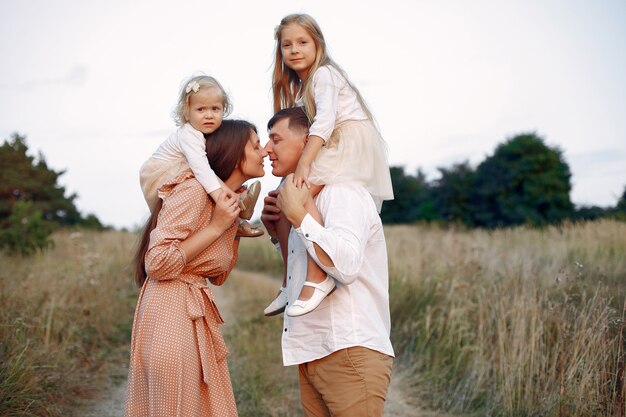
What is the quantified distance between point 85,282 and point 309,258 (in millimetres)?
6773

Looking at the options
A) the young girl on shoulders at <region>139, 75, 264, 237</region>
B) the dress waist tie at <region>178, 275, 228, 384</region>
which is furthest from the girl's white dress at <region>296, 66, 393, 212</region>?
the dress waist tie at <region>178, 275, 228, 384</region>

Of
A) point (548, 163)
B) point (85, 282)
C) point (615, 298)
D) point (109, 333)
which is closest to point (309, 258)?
point (615, 298)

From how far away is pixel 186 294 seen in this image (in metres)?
3.12

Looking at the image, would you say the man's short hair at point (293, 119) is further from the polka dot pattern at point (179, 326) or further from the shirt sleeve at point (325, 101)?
the polka dot pattern at point (179, 326)

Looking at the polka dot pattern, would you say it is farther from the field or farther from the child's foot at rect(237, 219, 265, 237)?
the field

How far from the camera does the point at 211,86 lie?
12.1 feet

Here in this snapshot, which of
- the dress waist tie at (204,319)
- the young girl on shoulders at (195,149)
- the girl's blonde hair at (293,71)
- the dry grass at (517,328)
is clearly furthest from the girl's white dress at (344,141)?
the dry grass at (517,328)

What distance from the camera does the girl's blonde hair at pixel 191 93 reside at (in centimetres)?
365

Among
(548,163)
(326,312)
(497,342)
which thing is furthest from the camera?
(548,163)

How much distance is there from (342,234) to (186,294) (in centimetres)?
88

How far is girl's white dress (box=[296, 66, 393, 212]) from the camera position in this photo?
3.09 meters

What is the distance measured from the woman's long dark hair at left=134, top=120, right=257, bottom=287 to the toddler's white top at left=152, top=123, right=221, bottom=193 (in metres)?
0.07

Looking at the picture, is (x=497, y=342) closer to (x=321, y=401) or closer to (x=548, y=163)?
(x=321, y=401)

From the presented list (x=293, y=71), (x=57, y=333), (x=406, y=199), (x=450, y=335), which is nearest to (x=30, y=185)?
(x=57, y=333)
